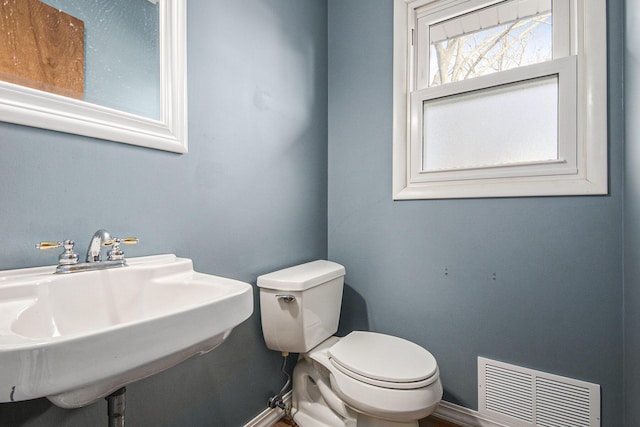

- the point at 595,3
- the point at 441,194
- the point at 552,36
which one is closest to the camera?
the point at 595,3

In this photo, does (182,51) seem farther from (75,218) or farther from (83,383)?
(83,383)

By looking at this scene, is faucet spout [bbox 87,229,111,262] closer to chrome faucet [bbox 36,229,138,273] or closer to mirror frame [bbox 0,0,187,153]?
chrome faucet [bbox 36,229,138,273]

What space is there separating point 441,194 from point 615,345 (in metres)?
0.85

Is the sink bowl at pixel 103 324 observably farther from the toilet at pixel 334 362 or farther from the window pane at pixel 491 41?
the window pane at pixel 491 41

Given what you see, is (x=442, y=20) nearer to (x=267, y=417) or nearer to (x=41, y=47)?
(x=41, y=47)

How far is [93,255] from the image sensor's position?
2.54 feet

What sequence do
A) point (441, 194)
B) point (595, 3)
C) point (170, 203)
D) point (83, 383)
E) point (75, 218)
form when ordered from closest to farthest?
1. point (83, 383)
2. point (75, 218)
3. point (170, 203)
4. point (595, 3)
5. point (441, 194)

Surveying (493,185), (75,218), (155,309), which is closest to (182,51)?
(75,218)

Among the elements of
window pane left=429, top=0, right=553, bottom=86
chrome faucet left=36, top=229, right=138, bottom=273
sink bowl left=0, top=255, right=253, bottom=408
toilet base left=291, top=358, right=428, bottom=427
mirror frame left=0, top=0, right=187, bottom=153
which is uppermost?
window pane left=429, top=0, right=553, bottom=86

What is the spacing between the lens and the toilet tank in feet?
3.96

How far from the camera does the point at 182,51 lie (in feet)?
3.35

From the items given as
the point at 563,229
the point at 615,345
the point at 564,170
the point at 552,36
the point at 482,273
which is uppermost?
the point at 552,36

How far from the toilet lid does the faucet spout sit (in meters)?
0.90

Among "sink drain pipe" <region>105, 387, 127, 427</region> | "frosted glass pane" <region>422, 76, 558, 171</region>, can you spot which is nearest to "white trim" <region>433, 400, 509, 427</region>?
"frosted glass pane" <region>422, 76, 558, 171</region>
